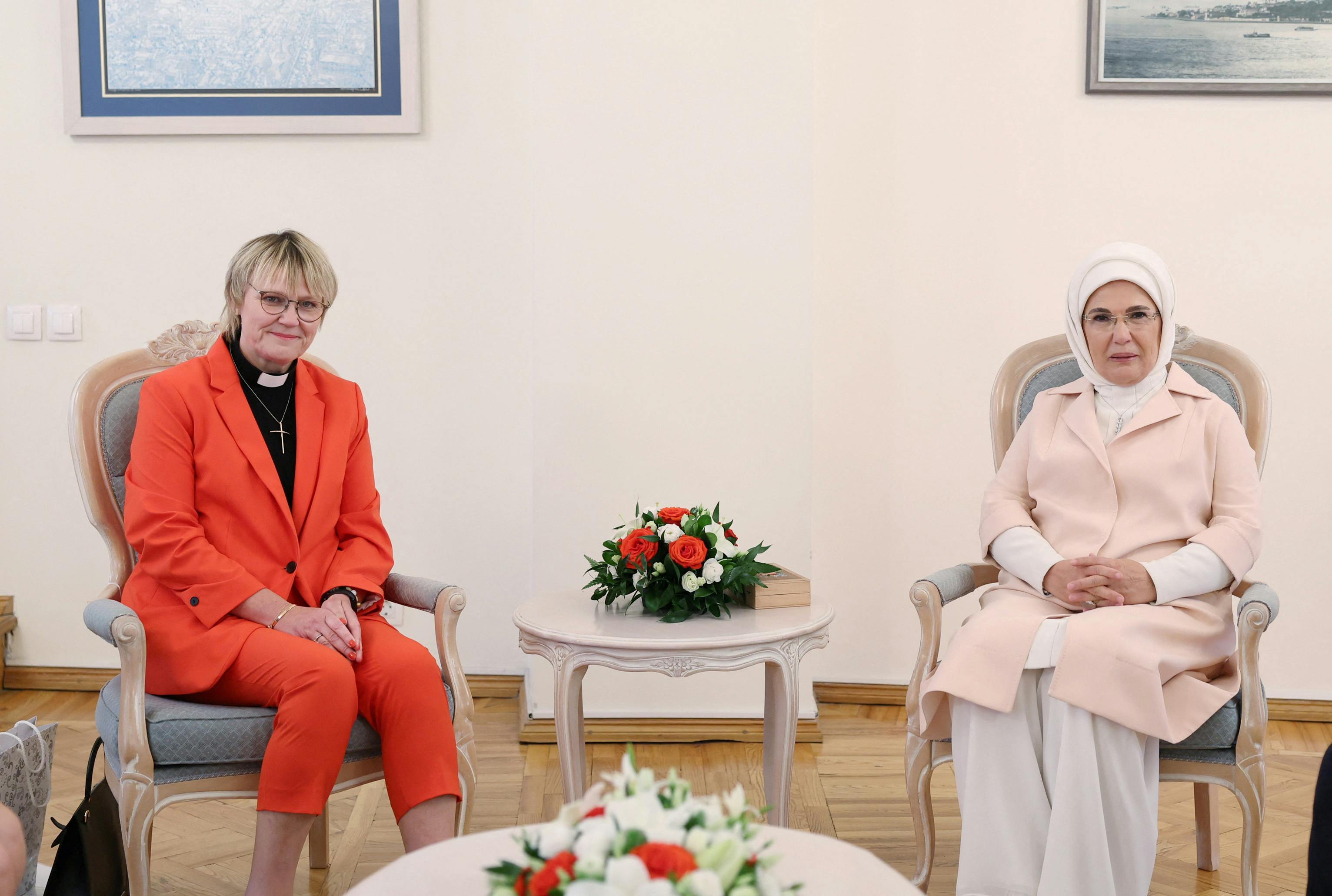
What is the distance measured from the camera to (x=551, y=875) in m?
0.92

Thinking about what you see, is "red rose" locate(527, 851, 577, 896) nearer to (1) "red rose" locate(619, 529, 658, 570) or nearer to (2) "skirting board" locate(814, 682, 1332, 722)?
(1) "red rose" locate(619, 529, 658, 570)

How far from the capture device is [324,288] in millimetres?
2111

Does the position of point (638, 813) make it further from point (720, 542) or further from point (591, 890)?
point (720, 542)

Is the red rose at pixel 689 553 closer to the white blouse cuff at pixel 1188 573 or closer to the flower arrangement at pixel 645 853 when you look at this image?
→ the white blouse cuff at pixel 1188 573

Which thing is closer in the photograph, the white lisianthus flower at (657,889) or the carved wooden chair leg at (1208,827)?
the white lisianthus flower at (657,889)

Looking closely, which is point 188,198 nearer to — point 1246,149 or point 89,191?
point 89,191

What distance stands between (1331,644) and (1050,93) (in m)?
1.90

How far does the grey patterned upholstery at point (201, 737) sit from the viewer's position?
5.78 feet

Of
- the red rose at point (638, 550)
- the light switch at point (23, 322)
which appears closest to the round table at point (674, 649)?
the red rose at point (638, 550)

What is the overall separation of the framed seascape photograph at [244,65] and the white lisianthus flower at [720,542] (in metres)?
1.81

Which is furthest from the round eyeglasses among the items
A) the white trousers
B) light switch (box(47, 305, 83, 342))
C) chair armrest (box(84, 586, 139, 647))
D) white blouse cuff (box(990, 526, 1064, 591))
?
light switch (box(47, 305, 83, 342))

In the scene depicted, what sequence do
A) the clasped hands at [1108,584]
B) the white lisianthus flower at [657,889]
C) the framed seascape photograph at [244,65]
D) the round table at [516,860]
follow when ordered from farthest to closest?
1. the framed seascape photograph at [244,65]
2. the clasped hands at [1108,584]
3. the round table at [516,860]
4. the white lisianthus flower at [657,889]

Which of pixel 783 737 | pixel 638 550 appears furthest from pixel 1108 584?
pixel 638 550

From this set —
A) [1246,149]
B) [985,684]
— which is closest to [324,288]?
[985,684]
